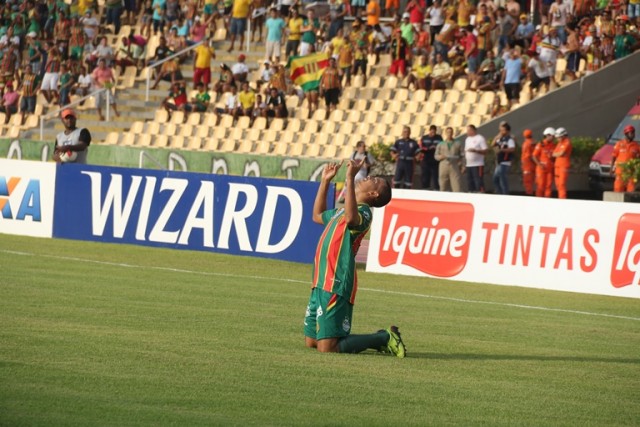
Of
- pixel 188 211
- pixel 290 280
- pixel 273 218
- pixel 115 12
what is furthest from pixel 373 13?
pixel 290 280

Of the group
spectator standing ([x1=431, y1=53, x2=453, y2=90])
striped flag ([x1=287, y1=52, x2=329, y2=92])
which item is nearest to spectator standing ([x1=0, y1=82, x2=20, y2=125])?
striped flag ([x1=287, y1=52, x2=329, y2=92])

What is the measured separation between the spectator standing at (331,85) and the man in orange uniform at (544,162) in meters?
7.53

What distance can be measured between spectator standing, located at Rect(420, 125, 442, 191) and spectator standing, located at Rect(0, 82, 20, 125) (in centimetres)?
1717

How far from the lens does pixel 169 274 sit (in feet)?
56.4

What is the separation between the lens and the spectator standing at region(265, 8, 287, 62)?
39750 millimetres

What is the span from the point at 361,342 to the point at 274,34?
2995 centimetres

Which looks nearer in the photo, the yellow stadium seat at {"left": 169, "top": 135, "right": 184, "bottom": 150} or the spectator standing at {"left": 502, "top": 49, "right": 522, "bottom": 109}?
the spectator standing at {"left": 502, "top": 49, "right": 522, "bottom": 109}

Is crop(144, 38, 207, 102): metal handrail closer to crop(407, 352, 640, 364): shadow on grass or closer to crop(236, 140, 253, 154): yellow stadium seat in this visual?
crop(236, 140, 253, 154): yellow stadium seat

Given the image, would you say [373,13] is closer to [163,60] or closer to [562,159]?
[163,60]

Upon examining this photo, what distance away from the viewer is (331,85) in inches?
1442

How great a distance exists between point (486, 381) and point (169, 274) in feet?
26.9

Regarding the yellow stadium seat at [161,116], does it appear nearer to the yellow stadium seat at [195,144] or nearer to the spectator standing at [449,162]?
the yellow stadium seat at [195,144]

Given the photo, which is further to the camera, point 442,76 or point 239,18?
point 239,18

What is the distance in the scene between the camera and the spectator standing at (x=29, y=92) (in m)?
42.5
